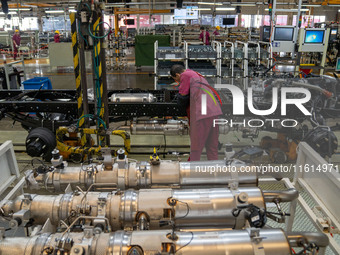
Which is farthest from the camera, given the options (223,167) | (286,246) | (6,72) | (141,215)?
(6,72)

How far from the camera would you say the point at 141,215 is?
1768 millimetres

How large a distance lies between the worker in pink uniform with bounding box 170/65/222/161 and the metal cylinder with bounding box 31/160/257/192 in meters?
1.67

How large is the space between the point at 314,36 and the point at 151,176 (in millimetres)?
7806

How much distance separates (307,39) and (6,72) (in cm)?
774

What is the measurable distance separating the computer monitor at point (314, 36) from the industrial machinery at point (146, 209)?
753 centimetres

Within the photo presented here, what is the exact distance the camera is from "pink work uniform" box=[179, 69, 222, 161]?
3.69 metres

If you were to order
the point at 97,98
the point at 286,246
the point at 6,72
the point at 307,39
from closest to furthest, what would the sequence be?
the point at 286,246, the point at 97,98, the point at 6,72, the point at 307,39

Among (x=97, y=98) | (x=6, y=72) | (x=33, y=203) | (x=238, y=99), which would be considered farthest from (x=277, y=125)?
(x=6, y=72)

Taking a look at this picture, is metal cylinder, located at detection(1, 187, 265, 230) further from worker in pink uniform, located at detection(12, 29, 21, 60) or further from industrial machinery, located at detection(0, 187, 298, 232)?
worker in pink uniform, located at detection(12, 29, 21, 60)

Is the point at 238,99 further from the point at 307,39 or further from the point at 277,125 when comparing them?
the point at 307,39

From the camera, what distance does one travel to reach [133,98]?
454cm

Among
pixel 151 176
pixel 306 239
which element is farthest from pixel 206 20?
pixel 306 239

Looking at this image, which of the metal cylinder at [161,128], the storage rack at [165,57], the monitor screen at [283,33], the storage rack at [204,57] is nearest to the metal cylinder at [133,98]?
the metal cylinder at [161,128]

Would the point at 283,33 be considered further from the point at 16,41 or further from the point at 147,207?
the point at 16,41
